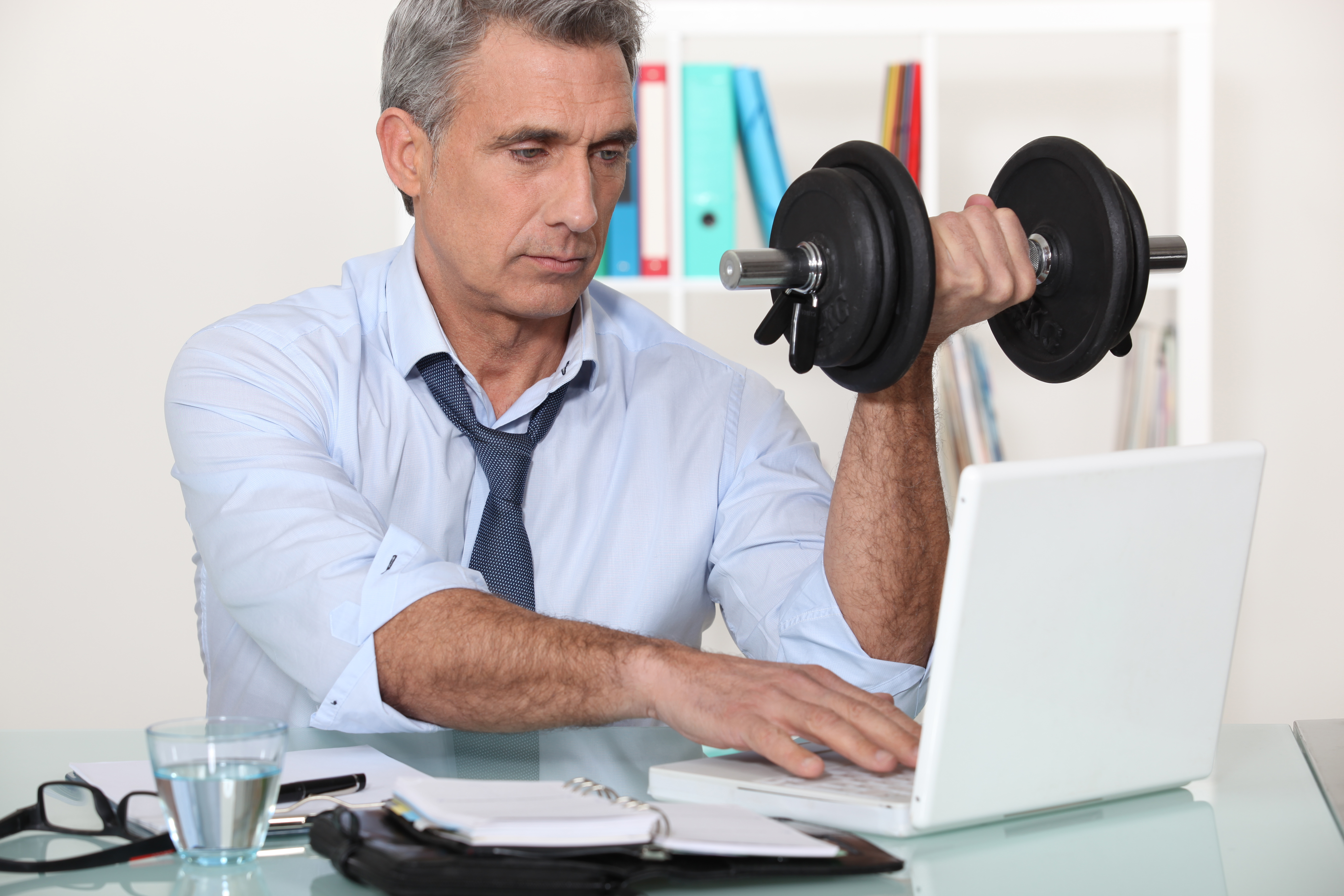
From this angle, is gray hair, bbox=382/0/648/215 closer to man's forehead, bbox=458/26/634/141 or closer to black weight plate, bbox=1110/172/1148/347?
man's forehead, bbox=458/26/634/141

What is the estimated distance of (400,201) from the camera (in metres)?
2.41

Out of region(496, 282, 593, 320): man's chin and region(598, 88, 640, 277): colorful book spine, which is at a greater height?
region(598, 88, 640, 277): colorful book spine

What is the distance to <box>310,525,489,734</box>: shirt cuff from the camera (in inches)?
45.6

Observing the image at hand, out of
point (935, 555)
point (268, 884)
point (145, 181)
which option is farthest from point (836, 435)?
point (268, 884)

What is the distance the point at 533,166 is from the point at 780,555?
0.55m

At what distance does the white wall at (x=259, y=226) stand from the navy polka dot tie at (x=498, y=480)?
1.20 m

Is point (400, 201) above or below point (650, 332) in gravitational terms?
above

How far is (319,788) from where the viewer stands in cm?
88

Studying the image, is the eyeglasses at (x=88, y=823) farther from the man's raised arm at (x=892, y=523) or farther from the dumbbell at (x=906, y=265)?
the man's raised arm at (x=892, y=523)

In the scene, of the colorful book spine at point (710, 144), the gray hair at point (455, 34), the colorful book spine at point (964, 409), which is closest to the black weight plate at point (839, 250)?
the gray hair at point (455, 34)

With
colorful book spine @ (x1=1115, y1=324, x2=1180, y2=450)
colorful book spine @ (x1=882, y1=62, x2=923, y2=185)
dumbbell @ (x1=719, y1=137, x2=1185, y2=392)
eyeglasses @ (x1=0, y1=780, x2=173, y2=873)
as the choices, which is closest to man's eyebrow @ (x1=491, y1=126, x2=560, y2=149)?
dumbbell @ (x1=719, y1=137, x2=1185, y2=392)

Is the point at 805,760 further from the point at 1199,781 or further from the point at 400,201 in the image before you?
the point at 400,201

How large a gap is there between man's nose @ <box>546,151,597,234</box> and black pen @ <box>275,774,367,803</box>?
0.82m

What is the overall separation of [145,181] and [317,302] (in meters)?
1.43
